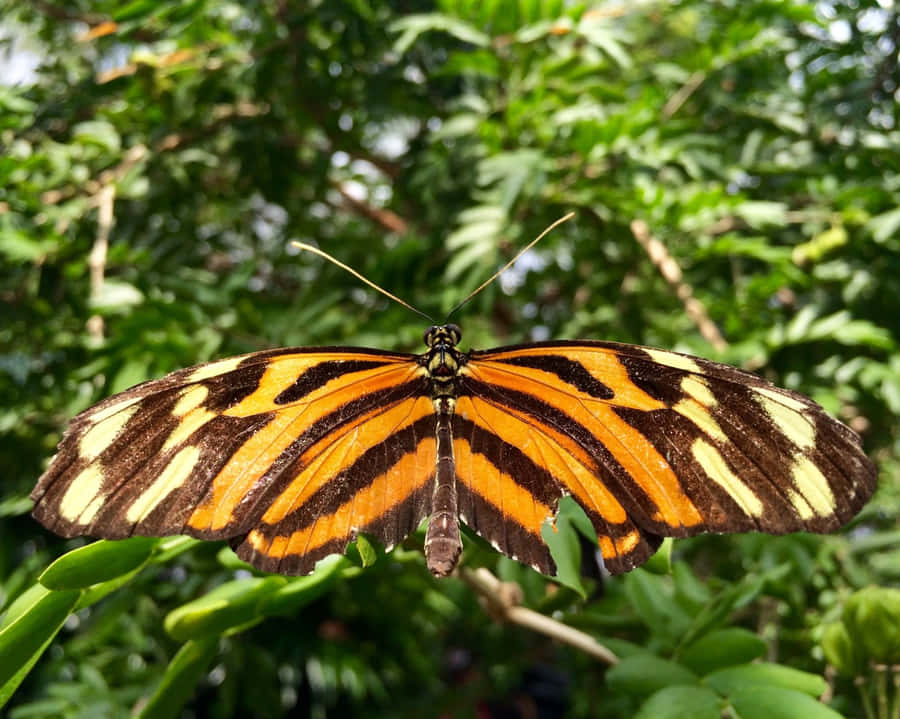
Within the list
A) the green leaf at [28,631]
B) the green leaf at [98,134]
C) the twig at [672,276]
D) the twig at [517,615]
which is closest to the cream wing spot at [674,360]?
the twig at [517,615]

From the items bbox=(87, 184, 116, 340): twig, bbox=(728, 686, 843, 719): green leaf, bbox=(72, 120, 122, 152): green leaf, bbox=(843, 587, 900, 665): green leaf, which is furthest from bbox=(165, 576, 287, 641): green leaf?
bbox=(72, 120, 122, 152): green leaf

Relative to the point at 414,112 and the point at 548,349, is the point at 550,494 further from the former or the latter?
the point at 414,112

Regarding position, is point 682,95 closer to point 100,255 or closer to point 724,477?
point 724,477

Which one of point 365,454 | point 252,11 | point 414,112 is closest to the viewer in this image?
point 365,454

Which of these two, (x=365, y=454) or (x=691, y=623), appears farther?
(x=691, y=623)

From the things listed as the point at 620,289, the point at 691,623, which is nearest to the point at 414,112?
the point at 620,289

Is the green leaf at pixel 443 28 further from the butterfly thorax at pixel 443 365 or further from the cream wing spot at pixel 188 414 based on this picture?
the cream wing spot at pixel 188 414
